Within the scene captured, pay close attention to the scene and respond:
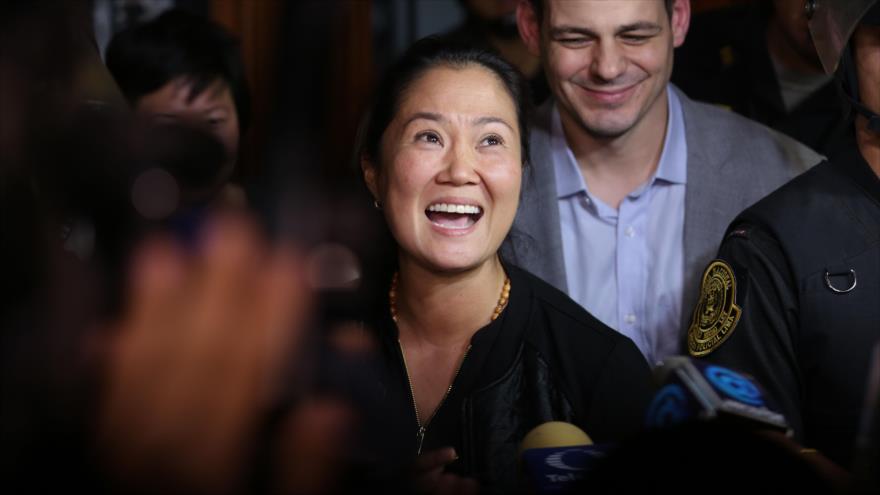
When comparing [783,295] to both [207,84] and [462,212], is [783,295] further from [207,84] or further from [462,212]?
[207,84]

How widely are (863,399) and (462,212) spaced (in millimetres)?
682

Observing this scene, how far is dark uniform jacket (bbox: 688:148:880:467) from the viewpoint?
1.71m

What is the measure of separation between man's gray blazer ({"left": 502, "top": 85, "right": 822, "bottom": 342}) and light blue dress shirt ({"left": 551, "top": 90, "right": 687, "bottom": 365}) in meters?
0.03

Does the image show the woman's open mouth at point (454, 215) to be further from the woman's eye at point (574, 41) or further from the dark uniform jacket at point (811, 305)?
the woman's eye at point (574, 41)

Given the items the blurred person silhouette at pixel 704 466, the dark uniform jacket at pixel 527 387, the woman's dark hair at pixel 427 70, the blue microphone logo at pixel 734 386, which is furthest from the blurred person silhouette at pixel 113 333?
the woman's dark hair at pixel 427 70

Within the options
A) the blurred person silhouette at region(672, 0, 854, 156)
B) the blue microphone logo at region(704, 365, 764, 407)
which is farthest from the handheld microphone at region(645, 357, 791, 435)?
A: the blurred person silhouette at region(672, 0, 854, 156)

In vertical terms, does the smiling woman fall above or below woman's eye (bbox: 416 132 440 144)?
below

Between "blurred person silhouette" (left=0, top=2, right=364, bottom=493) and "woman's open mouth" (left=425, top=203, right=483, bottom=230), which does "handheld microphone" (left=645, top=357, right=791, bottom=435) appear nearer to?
"blurred person silhouette" (left=0, top=2, right=364, bottom=493)

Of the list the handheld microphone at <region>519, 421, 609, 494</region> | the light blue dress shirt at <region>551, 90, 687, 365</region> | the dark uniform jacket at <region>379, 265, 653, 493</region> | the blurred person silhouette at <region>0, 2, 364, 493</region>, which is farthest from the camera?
the light blue dress shirt at <region>551, 90, 687, 365</region>

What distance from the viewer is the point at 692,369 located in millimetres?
1192

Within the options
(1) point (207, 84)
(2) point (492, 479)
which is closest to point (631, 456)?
(2) point (492, 479)

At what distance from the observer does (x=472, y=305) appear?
6.05 feet

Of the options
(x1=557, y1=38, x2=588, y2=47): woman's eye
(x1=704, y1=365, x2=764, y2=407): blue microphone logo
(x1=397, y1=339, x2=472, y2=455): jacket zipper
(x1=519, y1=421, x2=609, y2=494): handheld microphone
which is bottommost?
(x1=397, y1=339, x2=472, y2=455): jacket zipper

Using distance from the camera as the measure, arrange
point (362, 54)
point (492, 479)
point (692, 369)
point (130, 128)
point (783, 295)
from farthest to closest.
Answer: point (362, 54) → point (783, 295) → point (492, 479) → point (692, 369) → point (130, 128)
